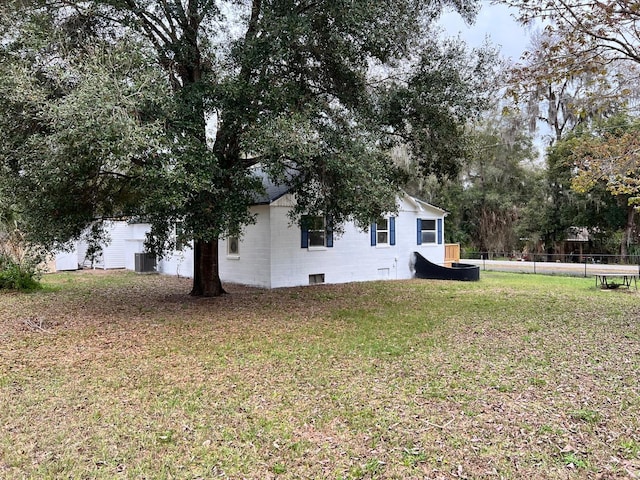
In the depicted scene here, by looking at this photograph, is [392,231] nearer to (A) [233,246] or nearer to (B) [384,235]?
(B) [384,235]

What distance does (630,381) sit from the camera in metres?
4.81

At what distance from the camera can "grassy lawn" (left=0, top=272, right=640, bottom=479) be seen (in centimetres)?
319

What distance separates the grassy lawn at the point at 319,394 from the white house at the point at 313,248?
3650mm

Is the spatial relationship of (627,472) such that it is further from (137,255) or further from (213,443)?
(137,255)

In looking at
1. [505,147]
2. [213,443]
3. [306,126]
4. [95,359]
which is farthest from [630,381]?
[505,147]

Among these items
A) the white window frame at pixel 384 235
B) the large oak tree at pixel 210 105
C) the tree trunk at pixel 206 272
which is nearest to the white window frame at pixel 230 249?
the tree trunk at pixel 206 272

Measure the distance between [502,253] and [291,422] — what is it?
1064 inches

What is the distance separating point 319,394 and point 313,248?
31.3 feet

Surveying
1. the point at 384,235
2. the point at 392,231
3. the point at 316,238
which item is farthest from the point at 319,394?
the point at 392,231

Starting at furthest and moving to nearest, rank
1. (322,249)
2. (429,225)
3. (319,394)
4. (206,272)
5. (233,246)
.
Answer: (429,225) → (233,246) → (322,249) → (206,272) → (319,394)

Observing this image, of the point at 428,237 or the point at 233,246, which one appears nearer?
the point at 233,246

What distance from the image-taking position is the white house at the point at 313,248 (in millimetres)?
12914

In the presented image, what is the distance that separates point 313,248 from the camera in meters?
13.9

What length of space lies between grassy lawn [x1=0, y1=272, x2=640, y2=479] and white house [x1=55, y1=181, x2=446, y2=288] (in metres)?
3.65
